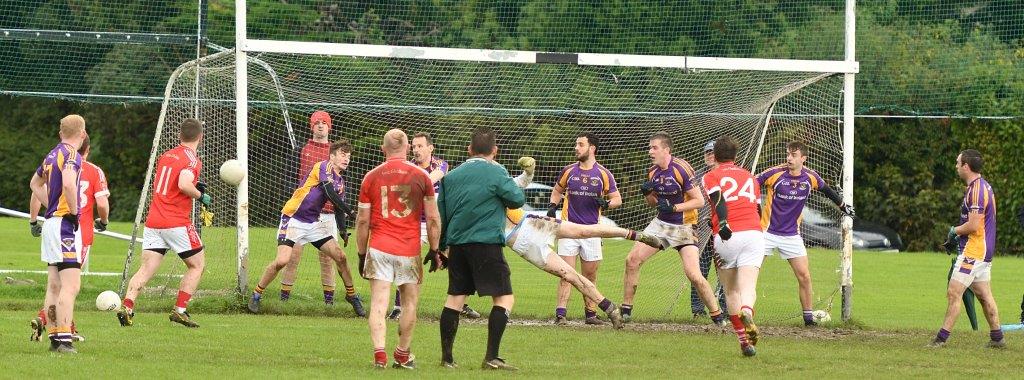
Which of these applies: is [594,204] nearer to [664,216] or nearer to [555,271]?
[664,216]

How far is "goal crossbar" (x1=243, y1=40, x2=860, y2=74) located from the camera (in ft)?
45.6

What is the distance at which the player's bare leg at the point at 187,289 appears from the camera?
40.3 feet

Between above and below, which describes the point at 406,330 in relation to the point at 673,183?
below

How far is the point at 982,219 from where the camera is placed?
1209 cm

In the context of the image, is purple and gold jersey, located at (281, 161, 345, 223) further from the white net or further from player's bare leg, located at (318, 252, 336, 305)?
the white net

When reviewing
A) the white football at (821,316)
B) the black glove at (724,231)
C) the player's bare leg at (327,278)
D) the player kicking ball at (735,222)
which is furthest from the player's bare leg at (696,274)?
the player's bare leg at (327,278)

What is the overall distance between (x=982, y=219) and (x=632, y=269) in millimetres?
3627

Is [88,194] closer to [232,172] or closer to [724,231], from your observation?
[232,172]

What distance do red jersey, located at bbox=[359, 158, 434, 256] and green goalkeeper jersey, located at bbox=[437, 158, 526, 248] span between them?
0.27 meters

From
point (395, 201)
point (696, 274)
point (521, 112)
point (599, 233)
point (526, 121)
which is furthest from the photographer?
point (526, 121)

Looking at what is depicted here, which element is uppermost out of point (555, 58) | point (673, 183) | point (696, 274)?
point (555, 58)

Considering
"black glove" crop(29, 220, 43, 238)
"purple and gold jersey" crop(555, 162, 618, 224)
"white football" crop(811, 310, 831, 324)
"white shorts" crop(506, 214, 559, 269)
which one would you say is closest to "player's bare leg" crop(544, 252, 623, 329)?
Answer: "white shorts" crop(506, 214, 559, 269)

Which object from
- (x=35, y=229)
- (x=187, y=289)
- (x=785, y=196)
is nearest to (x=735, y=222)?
(x=785, y=196)

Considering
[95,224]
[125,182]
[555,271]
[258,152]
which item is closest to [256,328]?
[95,224]
